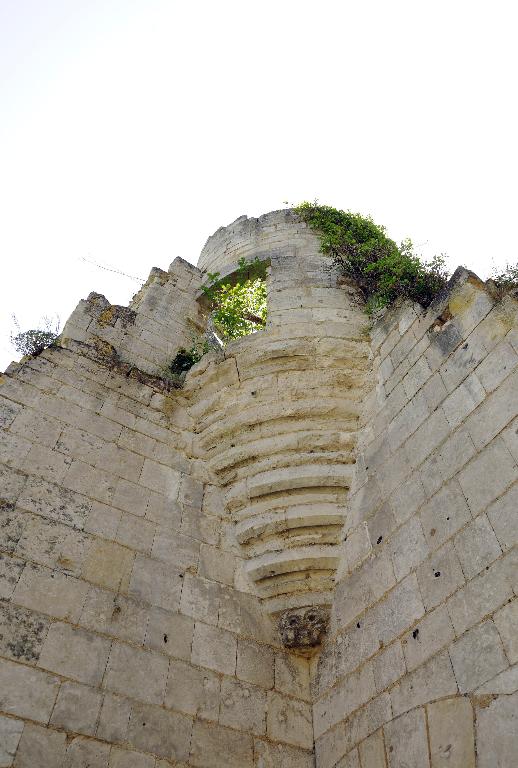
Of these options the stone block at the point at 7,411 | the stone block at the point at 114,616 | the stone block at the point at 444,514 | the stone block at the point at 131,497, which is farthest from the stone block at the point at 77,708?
the stone block at the point at 444,514

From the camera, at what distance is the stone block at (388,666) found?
12.2ft

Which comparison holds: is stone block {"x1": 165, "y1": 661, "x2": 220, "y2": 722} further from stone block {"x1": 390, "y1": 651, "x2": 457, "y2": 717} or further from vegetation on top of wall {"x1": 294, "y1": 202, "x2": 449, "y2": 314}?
vegetation on top of wall {"x1": 294, "y1": 202, "x2": 449, "y2": 314}

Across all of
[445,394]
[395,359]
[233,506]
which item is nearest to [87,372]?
[233,506]

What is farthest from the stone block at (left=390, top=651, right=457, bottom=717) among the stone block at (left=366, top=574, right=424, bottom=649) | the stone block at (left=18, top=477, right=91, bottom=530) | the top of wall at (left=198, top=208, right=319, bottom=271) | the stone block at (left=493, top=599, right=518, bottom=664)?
the top of wall at (left=198, top=208, right=319, bottom=271)

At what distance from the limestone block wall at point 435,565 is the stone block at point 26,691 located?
2.05 metres

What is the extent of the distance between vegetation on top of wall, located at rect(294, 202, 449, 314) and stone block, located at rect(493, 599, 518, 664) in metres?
3.33

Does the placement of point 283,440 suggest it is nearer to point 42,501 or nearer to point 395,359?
point 395,359

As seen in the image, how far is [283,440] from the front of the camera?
17.3ft

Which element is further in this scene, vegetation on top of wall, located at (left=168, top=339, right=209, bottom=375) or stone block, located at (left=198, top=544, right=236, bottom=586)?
vegetation on top of wall, located at (left=168, top=339, right=209, bottom=375)

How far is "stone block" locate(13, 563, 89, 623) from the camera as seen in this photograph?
12.6ft

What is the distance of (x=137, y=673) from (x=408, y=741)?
6.11ft

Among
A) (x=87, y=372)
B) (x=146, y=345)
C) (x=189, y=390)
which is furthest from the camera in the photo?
(x=146, y=345)

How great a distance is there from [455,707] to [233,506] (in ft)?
8.50

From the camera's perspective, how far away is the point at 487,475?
3711 millimetres
